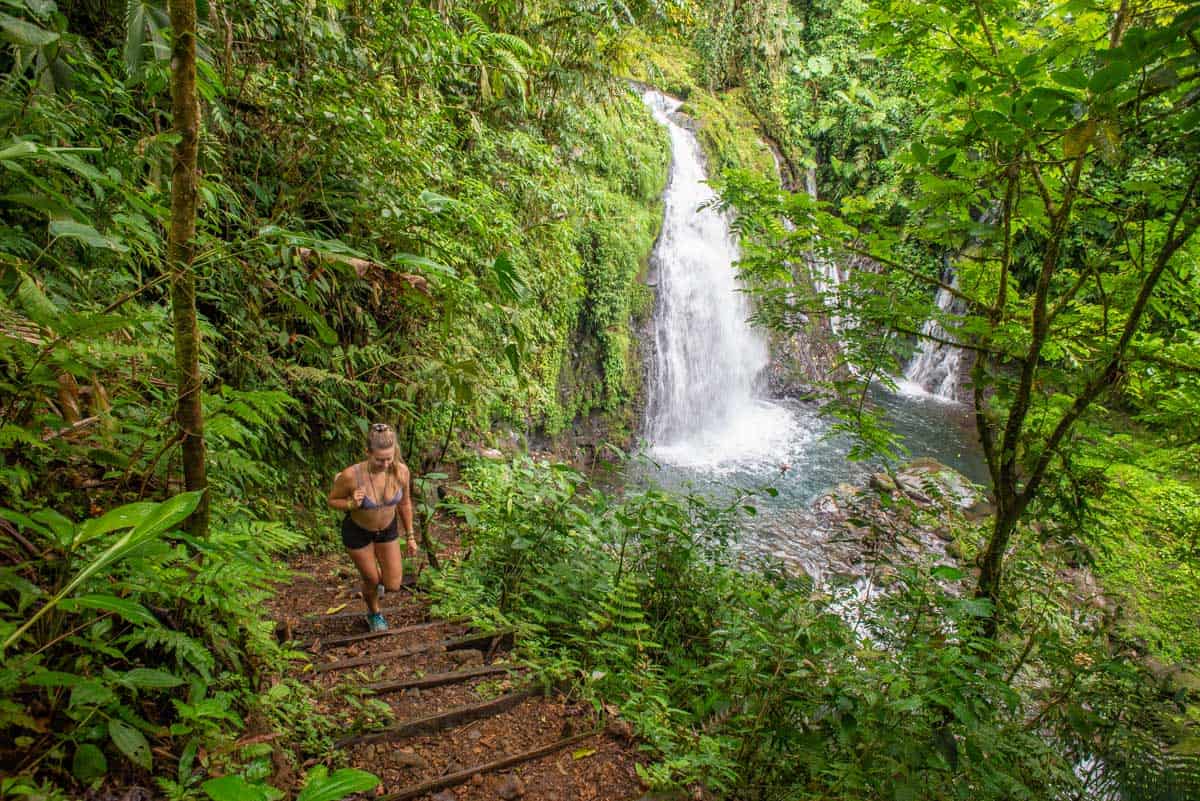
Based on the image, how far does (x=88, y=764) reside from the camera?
132 centimetres

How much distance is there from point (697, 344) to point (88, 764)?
1155 centimetres

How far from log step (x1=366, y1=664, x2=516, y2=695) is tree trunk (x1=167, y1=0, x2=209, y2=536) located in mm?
1382

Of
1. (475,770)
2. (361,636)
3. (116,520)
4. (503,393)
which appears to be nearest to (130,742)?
(116,520)

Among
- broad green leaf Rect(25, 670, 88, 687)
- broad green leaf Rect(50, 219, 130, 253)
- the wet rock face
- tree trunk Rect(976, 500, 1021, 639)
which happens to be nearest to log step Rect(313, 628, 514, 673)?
broad green leaf Rect(25, 670, 88, 687)

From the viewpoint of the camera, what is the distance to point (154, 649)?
1.69m

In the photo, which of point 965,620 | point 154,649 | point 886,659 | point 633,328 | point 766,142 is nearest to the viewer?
point 154,649

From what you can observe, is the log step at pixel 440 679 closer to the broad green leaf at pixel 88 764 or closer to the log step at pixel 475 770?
the log step at pixel 475 770

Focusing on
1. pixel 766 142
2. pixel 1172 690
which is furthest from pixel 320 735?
pixel 766 142

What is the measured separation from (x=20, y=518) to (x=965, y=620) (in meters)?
3.43

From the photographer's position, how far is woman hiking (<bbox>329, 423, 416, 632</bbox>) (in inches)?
125

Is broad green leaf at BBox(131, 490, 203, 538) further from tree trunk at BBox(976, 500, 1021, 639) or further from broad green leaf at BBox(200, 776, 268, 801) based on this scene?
tree trunk at BBox(976, 500, 1021, 639)

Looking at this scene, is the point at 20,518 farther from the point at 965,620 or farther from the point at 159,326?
the point at 965,620

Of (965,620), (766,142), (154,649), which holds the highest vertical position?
(766,142)

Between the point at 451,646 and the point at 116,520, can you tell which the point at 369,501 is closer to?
the point at 451,646
